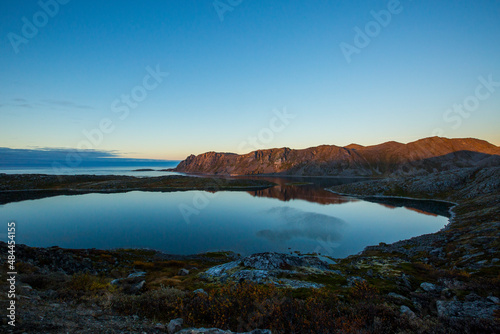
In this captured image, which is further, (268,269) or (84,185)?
(84,185)

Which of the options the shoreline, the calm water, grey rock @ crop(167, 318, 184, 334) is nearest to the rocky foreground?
grey rock @ crop(167, 318, 184, 334)

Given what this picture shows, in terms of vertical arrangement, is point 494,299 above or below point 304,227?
above

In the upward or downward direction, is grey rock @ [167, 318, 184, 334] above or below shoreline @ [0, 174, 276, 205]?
above

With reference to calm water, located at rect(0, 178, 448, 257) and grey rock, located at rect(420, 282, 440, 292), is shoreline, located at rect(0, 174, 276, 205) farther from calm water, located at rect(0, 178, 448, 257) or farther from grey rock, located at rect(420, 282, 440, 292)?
grey rock, located at rect(420, 282, 440, 292)

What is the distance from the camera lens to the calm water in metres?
49.6

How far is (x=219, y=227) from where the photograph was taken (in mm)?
63594

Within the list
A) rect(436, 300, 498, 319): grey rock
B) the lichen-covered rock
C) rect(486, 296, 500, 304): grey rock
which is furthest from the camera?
the lichen-covered rock

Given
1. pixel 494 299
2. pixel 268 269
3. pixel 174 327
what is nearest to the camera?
pixel 174 327

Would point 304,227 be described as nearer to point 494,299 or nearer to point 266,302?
point 494,299

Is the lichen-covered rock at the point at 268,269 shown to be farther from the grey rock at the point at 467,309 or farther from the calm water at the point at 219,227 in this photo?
the calm water at the point at 219,227

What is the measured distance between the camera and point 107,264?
33.0 m

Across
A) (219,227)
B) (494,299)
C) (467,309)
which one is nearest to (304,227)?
(219,227)

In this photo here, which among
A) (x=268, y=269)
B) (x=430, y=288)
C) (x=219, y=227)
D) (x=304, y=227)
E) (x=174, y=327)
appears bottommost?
(x=219, y=227)

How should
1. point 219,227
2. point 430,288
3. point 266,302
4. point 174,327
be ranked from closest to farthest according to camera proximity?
point 174,327 → point 266,302 → point 430,288 → point 219,227
